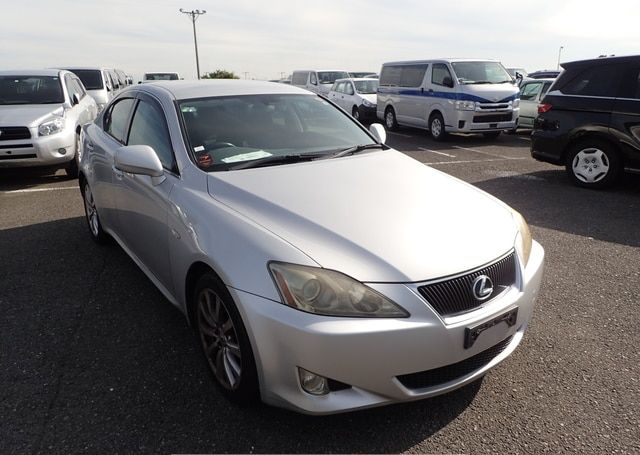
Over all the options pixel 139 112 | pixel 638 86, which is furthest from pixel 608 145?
pixel 139 112

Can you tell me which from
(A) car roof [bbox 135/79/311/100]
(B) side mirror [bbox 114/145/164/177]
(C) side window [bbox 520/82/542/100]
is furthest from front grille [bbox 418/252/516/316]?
(C) side window [bbox 520/82/542/100]

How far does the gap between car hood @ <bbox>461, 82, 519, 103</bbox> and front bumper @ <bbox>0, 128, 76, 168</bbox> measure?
8.65m

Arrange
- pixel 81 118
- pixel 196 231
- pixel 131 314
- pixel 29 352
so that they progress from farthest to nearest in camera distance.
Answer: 1. pixel 81 118
2. pixel 131 314
3. pixel 29 352
4. pixel 196 231

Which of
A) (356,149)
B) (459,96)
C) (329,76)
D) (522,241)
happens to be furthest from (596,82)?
(329,76)

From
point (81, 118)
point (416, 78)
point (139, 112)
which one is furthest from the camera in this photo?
point (416, 78)

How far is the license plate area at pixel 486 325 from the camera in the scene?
2.09 meters

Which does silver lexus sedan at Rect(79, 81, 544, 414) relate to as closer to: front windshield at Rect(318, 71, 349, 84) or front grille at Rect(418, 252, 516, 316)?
front grille at Rect(418, 252, 516, 316)

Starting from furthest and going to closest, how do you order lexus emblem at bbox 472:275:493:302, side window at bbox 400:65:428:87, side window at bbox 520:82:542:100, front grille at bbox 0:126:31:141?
side window at bbox 400:65:428:87, side window at bbox 520:82:542:100, front grille at bbox 0:126:31:141, lexus emblem at bbox 472:275:493:302

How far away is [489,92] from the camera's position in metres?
11.6

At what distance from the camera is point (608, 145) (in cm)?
668

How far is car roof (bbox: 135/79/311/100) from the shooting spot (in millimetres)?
3449

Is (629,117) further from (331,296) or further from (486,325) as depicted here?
(331,296)

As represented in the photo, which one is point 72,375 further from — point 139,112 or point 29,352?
point 139,112

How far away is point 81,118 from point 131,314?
20.0 ft
